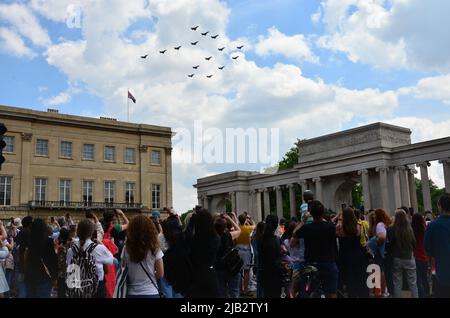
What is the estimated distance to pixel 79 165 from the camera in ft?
154

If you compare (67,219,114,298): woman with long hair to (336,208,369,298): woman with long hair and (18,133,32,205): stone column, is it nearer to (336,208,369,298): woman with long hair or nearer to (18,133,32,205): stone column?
(336,208,369,298): woman with long hair

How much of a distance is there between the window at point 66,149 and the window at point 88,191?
298cm

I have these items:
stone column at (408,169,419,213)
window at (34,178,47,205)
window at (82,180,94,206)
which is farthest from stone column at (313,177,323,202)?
window at (34,178,47,205)

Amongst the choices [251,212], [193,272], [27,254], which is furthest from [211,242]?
[251,212]

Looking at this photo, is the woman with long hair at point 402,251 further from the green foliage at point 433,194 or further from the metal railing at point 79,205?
the green foliage at point 433,194

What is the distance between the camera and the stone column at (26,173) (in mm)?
43312

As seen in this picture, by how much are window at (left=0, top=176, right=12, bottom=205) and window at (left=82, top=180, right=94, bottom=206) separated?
264 inches

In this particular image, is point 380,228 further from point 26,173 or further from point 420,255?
point 26,173

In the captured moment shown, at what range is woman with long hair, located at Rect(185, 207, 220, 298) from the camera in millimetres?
6051

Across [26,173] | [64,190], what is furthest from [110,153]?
[26,173]

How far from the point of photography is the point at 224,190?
58781 mm

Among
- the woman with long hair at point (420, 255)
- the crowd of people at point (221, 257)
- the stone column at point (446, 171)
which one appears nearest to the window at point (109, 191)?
the stone column at point (446, 171)
